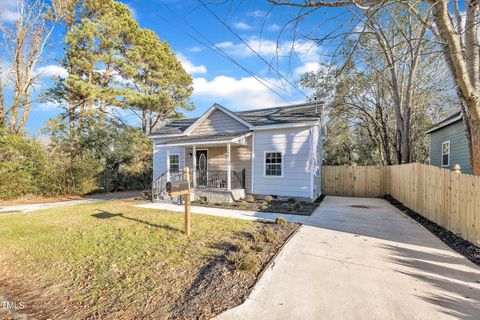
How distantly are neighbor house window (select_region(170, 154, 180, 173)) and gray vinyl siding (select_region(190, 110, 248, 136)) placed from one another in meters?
1.65

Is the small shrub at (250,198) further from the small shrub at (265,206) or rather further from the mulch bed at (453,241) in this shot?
the mulch bed at (453,241)

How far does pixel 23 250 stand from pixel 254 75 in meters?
9.92

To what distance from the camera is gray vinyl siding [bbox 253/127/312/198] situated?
9758mm

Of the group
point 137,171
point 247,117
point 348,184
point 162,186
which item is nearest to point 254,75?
point 247,117

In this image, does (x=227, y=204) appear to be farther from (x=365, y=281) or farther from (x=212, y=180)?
(x=365, y=281)

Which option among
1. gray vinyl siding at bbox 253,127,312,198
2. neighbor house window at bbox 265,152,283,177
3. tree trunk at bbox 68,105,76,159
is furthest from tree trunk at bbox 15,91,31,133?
neighbor house window at bbox 265,152,283,177

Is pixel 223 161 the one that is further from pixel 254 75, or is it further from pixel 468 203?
pixel 468 203

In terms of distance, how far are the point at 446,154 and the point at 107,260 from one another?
52.9 ft

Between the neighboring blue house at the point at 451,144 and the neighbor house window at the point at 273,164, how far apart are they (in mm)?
7509

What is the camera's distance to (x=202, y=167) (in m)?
12.1

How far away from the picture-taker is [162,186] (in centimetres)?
1170

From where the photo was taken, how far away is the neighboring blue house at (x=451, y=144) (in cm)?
1023

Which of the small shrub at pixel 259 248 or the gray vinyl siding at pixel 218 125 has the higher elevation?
the gray vinyl siding at pixel 218 125

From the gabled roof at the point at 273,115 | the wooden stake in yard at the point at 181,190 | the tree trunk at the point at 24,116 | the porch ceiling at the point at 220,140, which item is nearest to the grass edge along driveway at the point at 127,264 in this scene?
the wooden stake in yard at the point at 181,190
